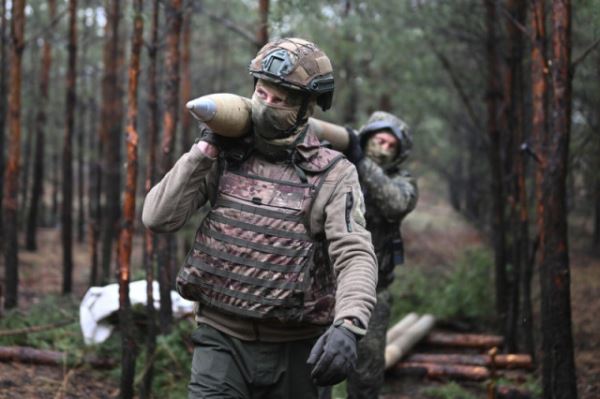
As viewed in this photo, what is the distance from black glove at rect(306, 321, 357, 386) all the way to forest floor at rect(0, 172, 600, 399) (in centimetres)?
360

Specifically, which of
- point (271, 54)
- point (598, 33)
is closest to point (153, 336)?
point (271, 54)

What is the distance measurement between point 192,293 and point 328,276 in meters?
0.61

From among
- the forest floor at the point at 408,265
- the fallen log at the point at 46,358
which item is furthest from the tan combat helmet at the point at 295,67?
the fallen log at the point at 46,358

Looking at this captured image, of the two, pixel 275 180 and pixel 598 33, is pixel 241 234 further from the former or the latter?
pixel 598 33

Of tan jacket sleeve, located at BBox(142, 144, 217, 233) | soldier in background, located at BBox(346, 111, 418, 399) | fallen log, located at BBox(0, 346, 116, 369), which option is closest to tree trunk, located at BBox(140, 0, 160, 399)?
fallen log, located at BBox(0, 346, 116, 369)

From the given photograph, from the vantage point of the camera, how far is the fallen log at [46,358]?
654cm

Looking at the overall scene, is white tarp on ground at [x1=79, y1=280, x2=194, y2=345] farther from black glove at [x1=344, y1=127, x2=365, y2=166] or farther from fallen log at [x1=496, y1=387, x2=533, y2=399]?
fallen log at [x1=496, y1=387, x2=533, y2=399]

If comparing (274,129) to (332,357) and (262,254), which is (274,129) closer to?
(262,254)

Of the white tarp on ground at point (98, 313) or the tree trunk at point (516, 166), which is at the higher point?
the tree trunk at point (516, 166)

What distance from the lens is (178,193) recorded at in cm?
319

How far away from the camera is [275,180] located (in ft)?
11.0

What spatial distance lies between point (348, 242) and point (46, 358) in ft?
14.3

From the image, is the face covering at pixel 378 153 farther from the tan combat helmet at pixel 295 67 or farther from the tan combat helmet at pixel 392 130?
the tan combat helmet at pixel 295 67

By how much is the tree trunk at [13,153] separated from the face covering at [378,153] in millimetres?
5060
